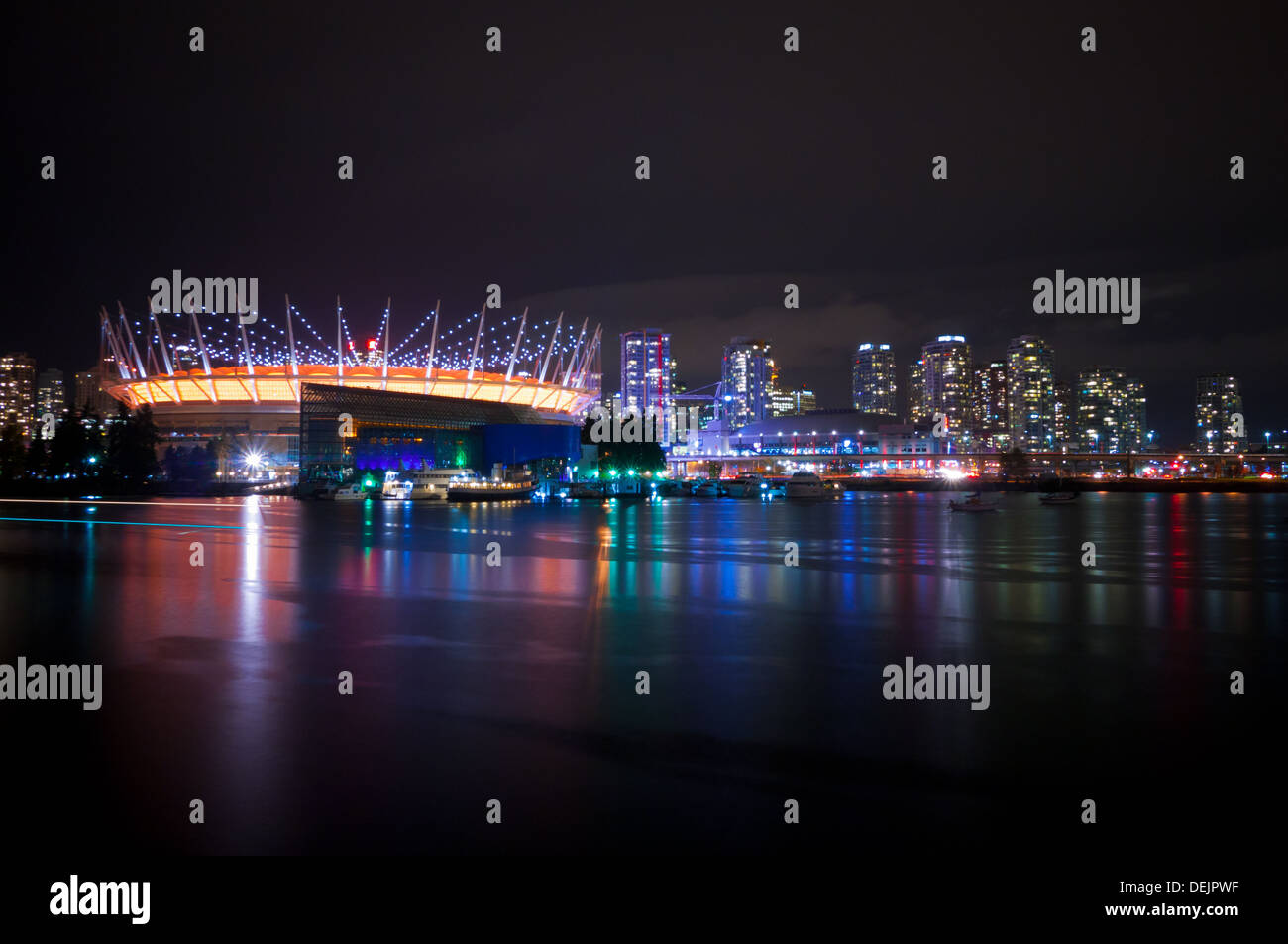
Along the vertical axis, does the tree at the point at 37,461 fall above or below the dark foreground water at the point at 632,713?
above

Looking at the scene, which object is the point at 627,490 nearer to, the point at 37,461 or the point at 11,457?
the point at 37,461

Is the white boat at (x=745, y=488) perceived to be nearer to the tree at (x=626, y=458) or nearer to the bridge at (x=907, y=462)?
the tree at (x=626, y=458)

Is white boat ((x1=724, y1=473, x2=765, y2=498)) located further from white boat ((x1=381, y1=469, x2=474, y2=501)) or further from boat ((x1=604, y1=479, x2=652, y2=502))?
white boat ((x1=381, y1=469, x2=474, y2=501))

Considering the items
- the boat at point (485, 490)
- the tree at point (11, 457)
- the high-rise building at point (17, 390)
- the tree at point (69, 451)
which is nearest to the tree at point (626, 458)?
the boat at point (485, 490)

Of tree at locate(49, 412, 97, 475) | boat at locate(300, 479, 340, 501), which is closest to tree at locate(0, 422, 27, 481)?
tree at locate(49, 412, 97, 475)

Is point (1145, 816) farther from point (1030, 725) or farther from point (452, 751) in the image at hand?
point (452, 751)

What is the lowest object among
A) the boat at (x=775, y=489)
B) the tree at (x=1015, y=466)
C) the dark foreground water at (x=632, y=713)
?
the dark foreground water at (x=632, y=713)

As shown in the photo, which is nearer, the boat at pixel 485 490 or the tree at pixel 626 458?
the boat at pixel 485 490
